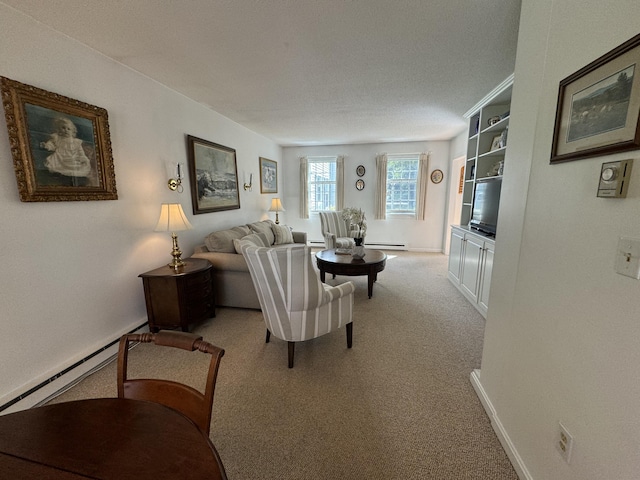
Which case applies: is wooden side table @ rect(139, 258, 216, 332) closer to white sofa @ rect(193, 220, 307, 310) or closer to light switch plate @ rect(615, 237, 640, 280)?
white sofa @ rect(193, 220, 307, 310)

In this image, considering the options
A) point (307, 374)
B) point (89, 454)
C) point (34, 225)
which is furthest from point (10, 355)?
point (307, 374)

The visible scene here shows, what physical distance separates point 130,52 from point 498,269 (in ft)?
10.7

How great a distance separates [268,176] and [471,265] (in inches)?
164

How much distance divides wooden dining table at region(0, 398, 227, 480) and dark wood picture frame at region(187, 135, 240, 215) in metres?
2.82

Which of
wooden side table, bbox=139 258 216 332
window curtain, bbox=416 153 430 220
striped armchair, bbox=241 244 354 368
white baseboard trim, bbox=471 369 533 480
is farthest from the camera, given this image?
window curtain, bbox=416 153 430 220

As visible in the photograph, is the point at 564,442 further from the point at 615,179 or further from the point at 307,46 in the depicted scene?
the point at 307,46

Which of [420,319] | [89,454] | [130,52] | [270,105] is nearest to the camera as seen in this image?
[89,454]

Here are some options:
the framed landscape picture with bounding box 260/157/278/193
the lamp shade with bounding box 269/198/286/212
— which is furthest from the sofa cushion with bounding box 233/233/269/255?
the framed landscape picture with bounding box 260/157/278/193

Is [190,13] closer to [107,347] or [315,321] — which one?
[315,321]

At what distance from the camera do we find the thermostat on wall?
802mm

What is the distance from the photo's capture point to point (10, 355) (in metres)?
1.62

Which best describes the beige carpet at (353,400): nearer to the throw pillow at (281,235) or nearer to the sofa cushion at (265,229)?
the sofa cushion at (265,229)

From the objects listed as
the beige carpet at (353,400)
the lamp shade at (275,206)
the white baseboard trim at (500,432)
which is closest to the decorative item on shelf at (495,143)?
the beige carpet at (353,400)

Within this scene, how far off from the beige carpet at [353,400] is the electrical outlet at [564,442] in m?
0.40
